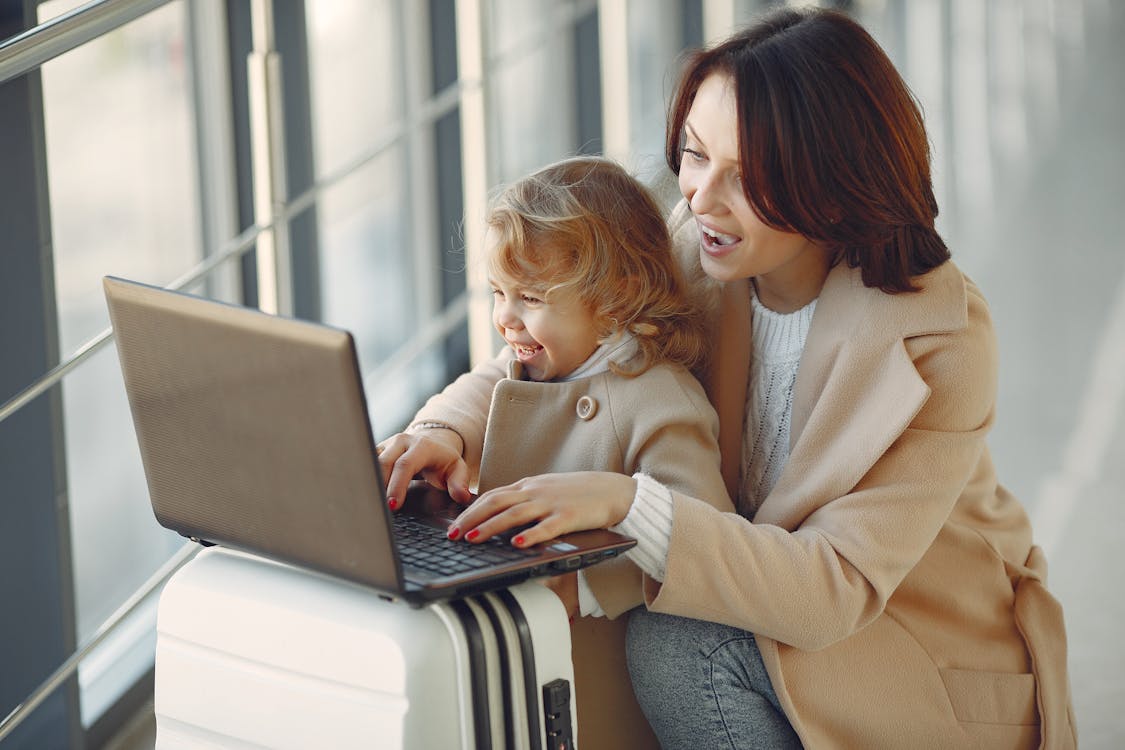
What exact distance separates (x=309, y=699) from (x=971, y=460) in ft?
2.28

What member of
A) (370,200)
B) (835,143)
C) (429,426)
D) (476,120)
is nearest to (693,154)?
(835,143)

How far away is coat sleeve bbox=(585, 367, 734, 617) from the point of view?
1.32m

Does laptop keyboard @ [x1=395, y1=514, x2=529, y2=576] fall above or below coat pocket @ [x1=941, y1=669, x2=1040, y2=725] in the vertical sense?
above

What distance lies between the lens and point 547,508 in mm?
1158

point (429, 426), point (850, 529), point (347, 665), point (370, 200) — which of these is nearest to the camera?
point (347, 665)

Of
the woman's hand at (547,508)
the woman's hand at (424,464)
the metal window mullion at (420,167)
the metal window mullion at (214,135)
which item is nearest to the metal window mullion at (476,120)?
the metal window mullion at (214,135)

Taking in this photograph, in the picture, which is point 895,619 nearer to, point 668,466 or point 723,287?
point 668,466

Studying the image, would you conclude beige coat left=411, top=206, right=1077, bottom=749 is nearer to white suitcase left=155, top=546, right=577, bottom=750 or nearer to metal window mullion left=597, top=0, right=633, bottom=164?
white suitcase left=155, top=546, right=577, bottom=750

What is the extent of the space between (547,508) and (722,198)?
0.42 m

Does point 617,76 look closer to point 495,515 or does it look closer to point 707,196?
point 707,196

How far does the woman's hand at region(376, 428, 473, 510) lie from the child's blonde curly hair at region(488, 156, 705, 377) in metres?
0.19

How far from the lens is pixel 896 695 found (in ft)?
4.53

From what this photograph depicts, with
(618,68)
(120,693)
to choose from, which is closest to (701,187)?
(120,693)

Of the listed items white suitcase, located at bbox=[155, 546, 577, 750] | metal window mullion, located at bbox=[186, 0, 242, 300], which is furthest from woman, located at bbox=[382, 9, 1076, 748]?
metal window mullion, located at bbox=[186, 0, 242, 300]
